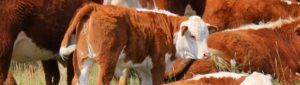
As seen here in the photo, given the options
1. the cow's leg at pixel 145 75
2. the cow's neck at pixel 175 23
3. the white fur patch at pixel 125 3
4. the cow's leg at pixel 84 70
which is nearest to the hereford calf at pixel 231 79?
the cow's leg at pixel 145 75

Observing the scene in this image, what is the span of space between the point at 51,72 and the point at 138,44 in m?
1.86

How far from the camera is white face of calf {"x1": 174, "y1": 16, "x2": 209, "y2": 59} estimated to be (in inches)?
384

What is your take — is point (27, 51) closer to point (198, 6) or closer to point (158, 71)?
point (158, 71)

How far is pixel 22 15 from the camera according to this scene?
9852 mm

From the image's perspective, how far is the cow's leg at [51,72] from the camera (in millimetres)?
11039

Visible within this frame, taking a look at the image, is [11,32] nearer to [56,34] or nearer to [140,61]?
[56,34]

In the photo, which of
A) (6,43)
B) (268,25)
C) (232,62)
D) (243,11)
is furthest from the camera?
(243,11)

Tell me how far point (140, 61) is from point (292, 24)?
126 inches

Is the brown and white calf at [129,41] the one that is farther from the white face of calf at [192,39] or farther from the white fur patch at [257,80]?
the white fur patch at [257,80]

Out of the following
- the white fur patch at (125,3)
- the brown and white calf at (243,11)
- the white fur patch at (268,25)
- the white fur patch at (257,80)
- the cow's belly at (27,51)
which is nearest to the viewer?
the white fur patch at (257,80)

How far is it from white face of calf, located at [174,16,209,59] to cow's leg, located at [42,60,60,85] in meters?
1.66

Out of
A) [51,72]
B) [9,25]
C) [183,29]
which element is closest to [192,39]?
[183,29]

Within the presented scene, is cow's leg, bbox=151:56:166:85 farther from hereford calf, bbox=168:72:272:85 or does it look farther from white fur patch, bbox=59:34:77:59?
white fur patch, bbox=59:34:77:59

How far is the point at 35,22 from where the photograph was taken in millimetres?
10031
